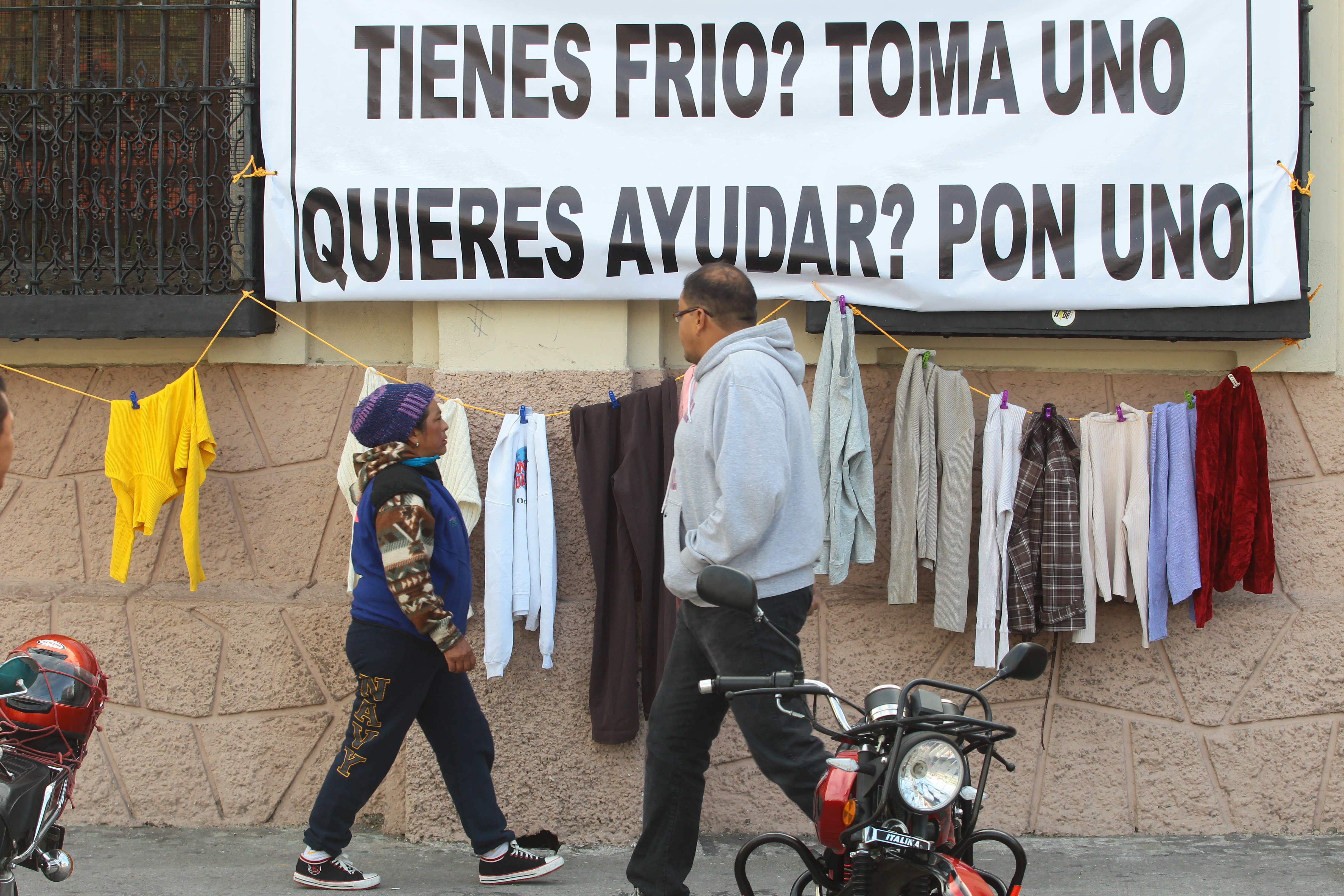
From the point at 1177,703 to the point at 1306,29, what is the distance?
255 cm

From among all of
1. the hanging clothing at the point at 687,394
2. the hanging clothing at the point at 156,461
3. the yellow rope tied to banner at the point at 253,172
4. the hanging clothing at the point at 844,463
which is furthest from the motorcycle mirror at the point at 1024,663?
the yellow rope tied to banner at the point at 253,172

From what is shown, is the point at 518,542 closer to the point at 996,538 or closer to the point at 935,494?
the point at 935,494

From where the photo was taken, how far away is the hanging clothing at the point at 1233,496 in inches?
167

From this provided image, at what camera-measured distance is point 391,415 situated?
368 centimetres

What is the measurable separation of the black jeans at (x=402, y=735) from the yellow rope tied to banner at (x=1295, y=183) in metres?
3.45

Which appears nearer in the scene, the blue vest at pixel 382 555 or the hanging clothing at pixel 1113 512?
the blue vest at pixel 382 555

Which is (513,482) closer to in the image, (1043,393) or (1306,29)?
(1043,393)

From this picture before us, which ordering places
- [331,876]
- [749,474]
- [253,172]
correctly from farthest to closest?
[253,172]
[331,876]
[749,474]

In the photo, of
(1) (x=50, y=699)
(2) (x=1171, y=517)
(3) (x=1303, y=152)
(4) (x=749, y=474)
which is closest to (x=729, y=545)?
(4) (x=749, y=474)

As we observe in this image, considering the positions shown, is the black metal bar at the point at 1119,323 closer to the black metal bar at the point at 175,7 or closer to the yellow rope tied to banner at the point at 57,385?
the black metal bar at the point at 175,7

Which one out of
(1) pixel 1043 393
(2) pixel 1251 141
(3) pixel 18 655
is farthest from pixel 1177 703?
(3) pixel 18 655

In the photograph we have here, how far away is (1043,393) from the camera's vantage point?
4543 millimetres

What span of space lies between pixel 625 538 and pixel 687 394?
97 centimetres

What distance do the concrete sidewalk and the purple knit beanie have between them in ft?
5.07
